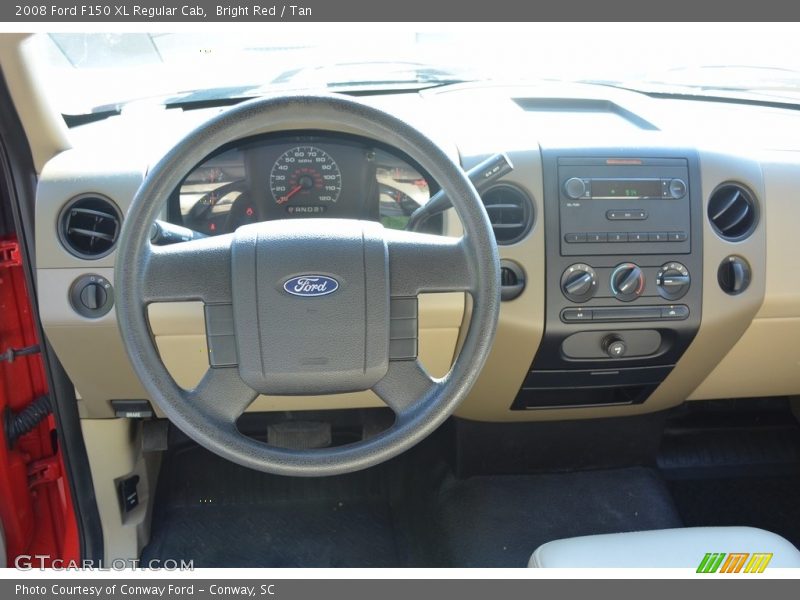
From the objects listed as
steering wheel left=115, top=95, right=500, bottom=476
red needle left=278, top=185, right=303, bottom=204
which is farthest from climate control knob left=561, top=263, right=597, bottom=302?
red needle left=278, top=185, right=303, bottom=204

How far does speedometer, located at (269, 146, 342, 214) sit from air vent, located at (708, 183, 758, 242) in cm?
85

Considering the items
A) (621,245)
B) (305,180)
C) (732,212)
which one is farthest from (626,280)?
(305,180)

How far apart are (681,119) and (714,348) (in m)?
0.58

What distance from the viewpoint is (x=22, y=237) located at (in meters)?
1.51

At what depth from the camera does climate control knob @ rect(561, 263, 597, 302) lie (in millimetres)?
1595

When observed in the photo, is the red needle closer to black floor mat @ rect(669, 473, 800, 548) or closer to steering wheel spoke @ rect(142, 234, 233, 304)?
steering wheel spoke @ rect(142, 234, 233, 304)

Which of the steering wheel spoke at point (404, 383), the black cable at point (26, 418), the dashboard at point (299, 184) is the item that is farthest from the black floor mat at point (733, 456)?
the black cable at point (26, 418)

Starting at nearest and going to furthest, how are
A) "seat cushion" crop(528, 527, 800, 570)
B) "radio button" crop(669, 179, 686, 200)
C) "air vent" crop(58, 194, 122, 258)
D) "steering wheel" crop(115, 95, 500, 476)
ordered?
"steering wheel" crop(115, 95, 500, 476), "seat cushion" crop(528, 527, 800, 570), "air vent" crop(58, 194, 122, 258), "radio button" crop(669, 179, 686, 200)

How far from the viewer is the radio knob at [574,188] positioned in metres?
1.58

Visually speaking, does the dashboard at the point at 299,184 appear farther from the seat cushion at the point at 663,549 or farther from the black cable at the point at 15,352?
the seat cushion at the point at 663,549

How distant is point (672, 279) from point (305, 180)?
2.75ft

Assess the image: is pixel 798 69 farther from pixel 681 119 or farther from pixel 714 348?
pixel 714 348

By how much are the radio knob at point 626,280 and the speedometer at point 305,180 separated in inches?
25.1

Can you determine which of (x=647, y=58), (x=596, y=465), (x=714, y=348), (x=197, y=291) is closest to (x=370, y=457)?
(x=197, y=291)
